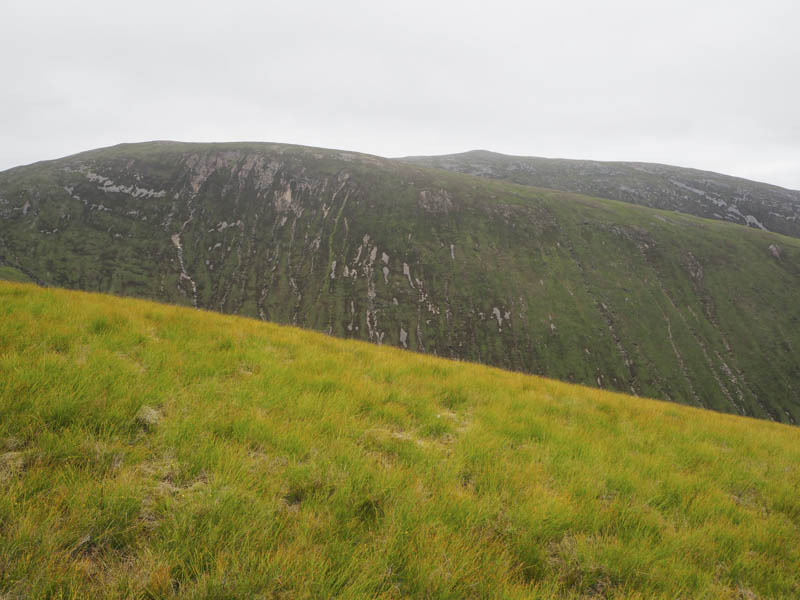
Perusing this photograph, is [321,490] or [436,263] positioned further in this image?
[436,263]

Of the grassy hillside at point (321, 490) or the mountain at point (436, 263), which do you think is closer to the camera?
the grassy hillside at point (321, 490)

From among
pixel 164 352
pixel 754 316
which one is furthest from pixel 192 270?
pixel 754 316

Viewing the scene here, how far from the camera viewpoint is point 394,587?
99.9 inches

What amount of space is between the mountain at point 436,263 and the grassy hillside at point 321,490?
10670 cm

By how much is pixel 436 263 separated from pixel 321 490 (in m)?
139

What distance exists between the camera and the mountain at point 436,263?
371ft

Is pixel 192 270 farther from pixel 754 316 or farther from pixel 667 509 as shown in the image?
pixel 754 316

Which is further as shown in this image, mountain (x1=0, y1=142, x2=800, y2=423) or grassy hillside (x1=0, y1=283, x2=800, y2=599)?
mountain (x1=0, y1=142, x2=800, y2=423)

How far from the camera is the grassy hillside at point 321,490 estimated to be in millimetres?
2465

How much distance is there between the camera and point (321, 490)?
136 inches

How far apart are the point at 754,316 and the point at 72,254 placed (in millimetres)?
265416

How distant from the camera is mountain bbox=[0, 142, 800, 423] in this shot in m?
113

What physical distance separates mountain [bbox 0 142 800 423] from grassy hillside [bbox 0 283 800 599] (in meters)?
107

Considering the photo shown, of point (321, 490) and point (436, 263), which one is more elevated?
point (436, 263)
